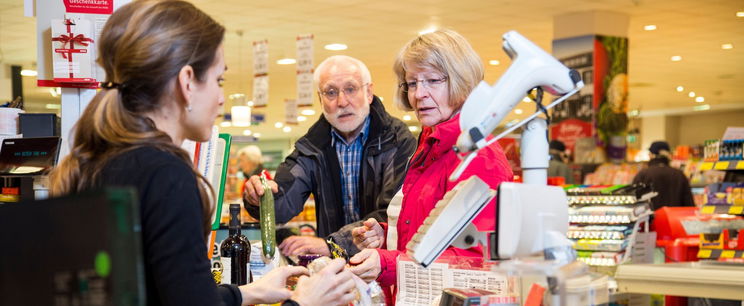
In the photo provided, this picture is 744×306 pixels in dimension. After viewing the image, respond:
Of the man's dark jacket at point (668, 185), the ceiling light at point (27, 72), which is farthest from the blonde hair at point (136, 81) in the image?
the ceiling light at point (27, 72)

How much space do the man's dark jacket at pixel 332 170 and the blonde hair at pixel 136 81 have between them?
193 cm

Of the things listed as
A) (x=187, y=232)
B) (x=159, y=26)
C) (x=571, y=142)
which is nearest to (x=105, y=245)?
(x=187, y=232)

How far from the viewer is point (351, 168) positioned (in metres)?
3.54

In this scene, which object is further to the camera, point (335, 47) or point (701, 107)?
point (701, 107)

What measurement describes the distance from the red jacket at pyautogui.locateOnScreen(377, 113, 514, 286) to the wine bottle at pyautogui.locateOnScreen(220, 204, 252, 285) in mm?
504

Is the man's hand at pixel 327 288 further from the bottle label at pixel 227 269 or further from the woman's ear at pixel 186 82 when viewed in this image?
the bottle label at pixel 227 269

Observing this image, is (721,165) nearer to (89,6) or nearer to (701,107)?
(89,6)

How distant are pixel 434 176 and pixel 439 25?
27.1 feet

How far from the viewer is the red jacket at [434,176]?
2.07m

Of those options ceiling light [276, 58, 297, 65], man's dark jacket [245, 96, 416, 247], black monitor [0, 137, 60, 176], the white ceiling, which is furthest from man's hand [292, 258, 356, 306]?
ceiling light [276, 58, 297, 65]

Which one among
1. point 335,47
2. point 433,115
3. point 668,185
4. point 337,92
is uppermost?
point 335,47

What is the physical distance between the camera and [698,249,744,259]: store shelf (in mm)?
4992

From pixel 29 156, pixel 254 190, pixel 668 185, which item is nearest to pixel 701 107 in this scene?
pixel 668 185

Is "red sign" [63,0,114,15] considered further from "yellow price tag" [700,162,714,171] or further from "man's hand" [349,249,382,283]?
"yellow price tag" [700,162,714,171]
